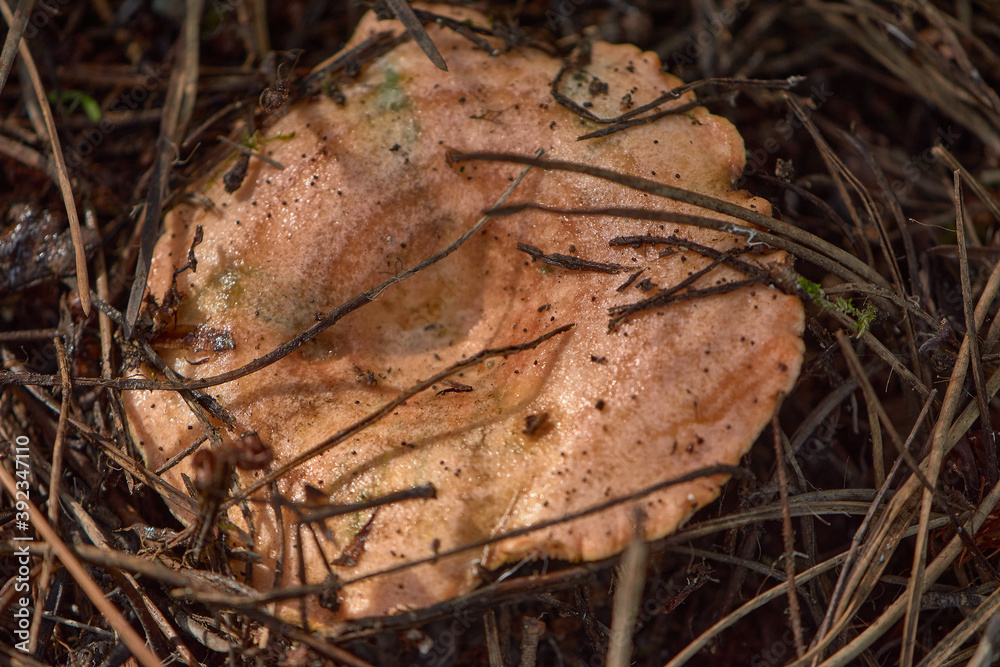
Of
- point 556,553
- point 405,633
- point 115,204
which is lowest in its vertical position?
point 405,633

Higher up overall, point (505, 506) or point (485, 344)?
point (485, 344)

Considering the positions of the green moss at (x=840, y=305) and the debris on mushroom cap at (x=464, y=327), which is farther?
the green moss at (x=840, y=305)

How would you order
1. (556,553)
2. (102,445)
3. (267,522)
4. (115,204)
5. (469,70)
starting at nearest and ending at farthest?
1. (556,553)
2. (267,522)
3. (102,445)
4. (469,70)
5. (115,204)

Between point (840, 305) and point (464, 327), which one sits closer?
point (840, 305)

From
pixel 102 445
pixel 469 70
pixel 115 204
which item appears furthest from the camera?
pixel 115 204

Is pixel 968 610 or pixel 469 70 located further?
pixel 469 70

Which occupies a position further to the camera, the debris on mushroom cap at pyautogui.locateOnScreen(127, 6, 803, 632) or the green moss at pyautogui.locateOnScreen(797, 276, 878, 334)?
the green moss at pyautogui.locateOnScreen(797, 276, 878, 334)

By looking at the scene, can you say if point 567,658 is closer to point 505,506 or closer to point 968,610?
point 505,506

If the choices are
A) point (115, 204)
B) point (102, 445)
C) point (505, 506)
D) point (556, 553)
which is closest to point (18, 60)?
point (115, 204)
